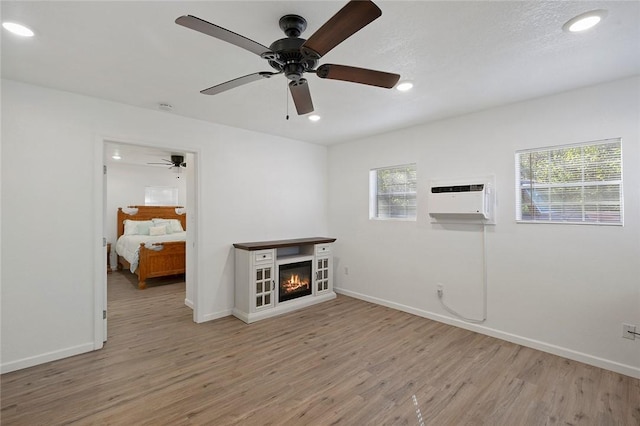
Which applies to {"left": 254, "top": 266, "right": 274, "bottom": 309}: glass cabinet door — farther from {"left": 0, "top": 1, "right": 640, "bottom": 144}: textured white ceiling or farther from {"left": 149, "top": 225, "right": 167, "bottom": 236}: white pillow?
{"left": 149, "top": 225, "right": 167, "bottom": 236}: white pillow

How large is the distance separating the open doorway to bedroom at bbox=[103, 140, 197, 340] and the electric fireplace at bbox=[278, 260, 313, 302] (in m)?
1.14

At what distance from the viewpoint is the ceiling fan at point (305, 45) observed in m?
1.31

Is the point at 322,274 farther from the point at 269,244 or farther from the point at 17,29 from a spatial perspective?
the point at 17,29

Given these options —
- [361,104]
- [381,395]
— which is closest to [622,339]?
[381,395]

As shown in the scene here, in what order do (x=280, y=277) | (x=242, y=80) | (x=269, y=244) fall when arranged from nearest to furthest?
(x=242, y=80)
(x=269, y=244)
(x=280, y=277)

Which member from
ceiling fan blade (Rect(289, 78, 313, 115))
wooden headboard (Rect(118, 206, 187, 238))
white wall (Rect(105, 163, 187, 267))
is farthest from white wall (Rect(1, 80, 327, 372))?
white wall (Rect(105, 163, 187, 267))

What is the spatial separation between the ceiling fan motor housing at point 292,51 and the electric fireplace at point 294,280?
9.34ft

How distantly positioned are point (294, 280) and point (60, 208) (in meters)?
2.82

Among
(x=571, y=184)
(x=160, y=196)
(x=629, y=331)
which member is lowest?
(x=629, y=331)

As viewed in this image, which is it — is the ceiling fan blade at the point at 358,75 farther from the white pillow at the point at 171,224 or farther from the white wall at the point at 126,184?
the white wall at the point at 126,184

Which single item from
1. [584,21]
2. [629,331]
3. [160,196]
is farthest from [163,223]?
[629,331]

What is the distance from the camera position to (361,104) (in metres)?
3.23

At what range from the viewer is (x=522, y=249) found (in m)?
3.14

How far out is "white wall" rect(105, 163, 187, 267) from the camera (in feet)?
23.7
